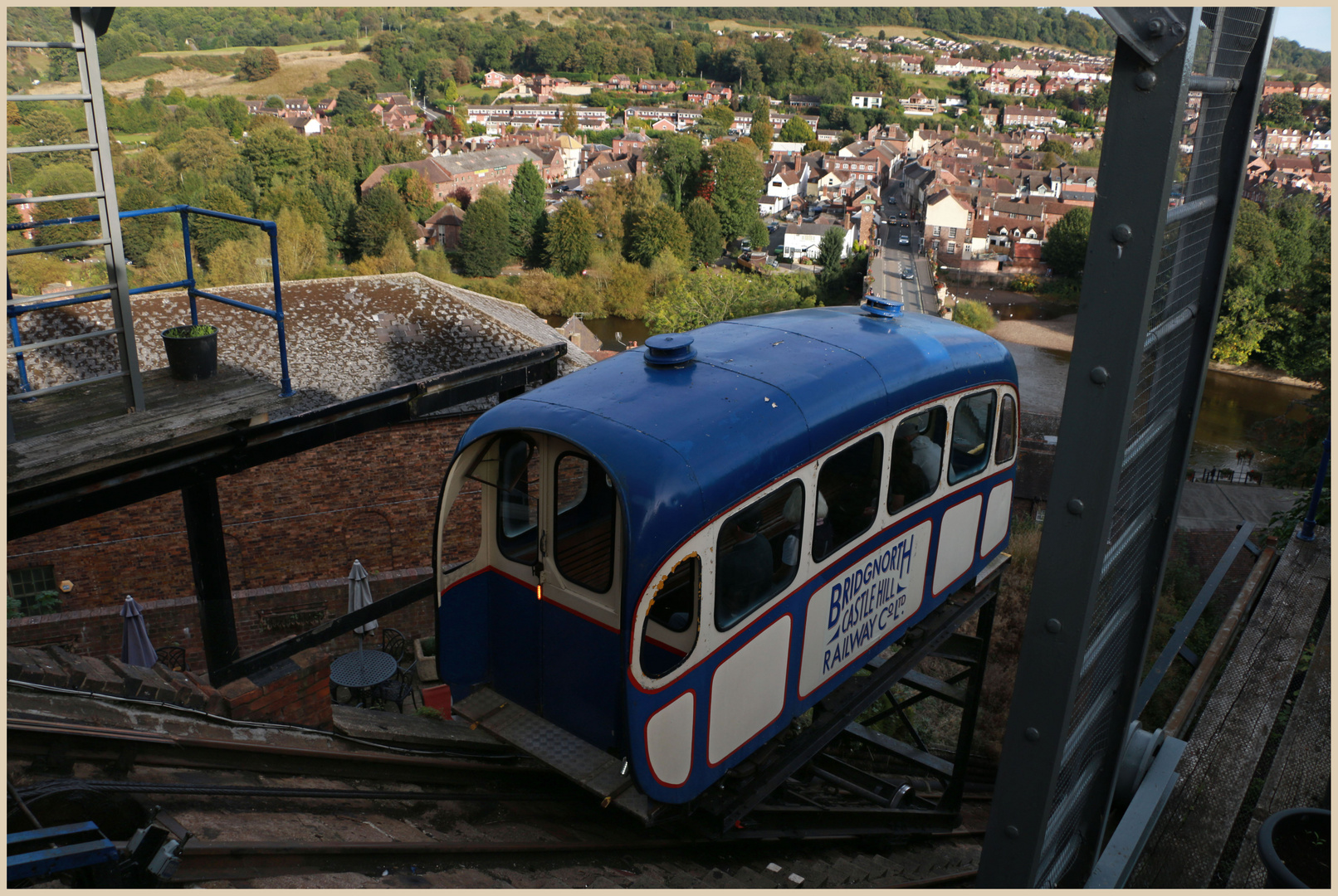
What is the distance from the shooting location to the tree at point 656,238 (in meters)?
66.7

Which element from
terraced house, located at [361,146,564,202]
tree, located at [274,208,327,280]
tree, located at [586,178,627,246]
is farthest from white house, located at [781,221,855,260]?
tree, located at [274,208,327,280]

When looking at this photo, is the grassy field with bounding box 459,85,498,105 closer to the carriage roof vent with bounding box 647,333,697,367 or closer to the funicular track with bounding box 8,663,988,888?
the carriage roof vent with bounding box 647,333,697,367

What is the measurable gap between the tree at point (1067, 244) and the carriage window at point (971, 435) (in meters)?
63.4

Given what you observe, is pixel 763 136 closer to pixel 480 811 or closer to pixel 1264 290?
pixel 1264 290

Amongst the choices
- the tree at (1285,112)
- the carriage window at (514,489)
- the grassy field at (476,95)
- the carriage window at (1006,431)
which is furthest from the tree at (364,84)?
the carriage window at (514,489)

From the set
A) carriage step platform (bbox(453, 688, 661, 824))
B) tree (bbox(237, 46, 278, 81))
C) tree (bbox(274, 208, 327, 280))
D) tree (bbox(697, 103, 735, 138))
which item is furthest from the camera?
tree (bbox(237, 46, 278, 81))

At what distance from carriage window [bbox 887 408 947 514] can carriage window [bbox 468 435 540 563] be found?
246cm

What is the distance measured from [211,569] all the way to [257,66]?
15392cm

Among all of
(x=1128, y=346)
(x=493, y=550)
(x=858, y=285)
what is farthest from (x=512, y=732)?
(x=858, y=285)

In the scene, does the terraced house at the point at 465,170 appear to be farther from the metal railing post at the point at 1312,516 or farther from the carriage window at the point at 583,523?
the carriage window at the point at 583,523

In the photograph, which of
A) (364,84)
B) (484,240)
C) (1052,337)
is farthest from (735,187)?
(364,84)

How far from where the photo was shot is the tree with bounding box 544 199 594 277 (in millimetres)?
64750

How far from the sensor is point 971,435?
7.20m

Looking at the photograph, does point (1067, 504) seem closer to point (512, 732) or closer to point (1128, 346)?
point (1128, 346)
